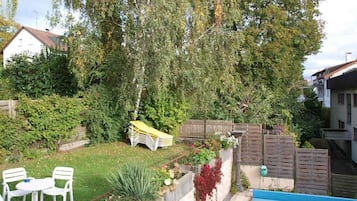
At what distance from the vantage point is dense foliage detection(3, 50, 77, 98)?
39.0 ft

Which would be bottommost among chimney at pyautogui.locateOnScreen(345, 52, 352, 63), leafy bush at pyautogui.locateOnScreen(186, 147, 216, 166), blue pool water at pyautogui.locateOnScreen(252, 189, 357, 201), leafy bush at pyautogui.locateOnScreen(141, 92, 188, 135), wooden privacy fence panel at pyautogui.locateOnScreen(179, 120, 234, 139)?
blue pool water at pyautogui.locateOnScreen(252, 189, 357, 201)

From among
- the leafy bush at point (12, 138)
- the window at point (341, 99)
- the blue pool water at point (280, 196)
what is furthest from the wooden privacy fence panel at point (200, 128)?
the window at point (341, 99)

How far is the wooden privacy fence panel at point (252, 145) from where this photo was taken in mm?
11242

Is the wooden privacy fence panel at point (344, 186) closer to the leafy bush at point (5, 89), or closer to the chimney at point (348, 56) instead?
the leafy bush at point (5, 89)

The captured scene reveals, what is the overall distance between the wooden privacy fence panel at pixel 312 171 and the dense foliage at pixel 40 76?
28.6 feet

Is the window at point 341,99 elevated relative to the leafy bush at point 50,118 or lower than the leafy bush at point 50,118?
elevated

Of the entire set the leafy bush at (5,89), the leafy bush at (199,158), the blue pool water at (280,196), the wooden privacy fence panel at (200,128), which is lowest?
the blue pool water at (280,196)

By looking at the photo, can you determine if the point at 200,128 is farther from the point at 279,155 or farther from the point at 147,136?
the point at 279,155

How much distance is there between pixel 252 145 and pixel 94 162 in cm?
556

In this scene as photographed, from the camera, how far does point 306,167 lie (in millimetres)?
10648

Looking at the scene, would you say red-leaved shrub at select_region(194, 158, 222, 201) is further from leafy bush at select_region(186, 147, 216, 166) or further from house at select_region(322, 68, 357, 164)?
house at select_region(322, 68, 357, 164)

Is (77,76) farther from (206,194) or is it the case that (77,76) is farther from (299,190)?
(299,190)

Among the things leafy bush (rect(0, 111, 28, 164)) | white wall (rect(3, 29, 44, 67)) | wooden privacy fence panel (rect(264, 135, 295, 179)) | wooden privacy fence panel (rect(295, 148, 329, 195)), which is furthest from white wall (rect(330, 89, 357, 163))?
white wall (rect(3, 29, 44, 67))

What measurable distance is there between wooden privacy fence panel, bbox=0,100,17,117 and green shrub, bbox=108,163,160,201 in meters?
5.42
